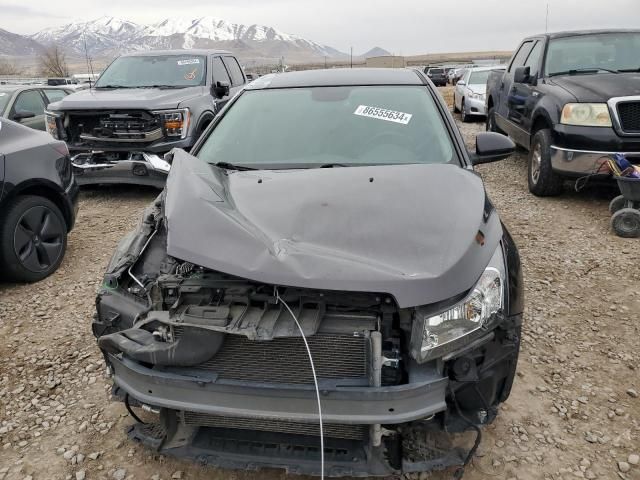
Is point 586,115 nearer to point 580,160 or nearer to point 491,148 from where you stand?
point 580,160

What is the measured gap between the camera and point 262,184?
2.75 meters

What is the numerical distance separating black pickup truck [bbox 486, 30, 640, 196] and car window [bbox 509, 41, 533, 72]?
0.03 m

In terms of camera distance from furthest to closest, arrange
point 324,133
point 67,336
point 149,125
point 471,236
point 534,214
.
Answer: point 149,125 → point 534,214 → point 67,336 → point 324,133 → point 471,236

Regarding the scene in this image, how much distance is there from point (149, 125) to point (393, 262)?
5.38 m

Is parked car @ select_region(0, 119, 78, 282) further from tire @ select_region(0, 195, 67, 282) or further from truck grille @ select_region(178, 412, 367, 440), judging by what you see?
truck grille @ select_region(178, 412, 367, 440)

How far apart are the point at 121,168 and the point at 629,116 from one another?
5889 millimetres

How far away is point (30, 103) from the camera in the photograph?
28.5 ft

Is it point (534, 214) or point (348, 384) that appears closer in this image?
point (348, 384)

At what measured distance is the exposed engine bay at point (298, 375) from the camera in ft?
6.38

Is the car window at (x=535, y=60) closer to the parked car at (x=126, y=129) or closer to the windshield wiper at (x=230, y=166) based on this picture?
the parked car at (x=126, y=129)

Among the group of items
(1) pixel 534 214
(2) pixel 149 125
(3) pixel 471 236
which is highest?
(3) pixel 471 236

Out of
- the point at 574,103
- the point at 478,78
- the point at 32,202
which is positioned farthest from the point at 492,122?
the point at 32,202

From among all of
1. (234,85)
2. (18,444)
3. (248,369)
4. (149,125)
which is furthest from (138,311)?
(234,85)

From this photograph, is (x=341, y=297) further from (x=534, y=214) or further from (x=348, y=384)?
(x=534, y=214)
